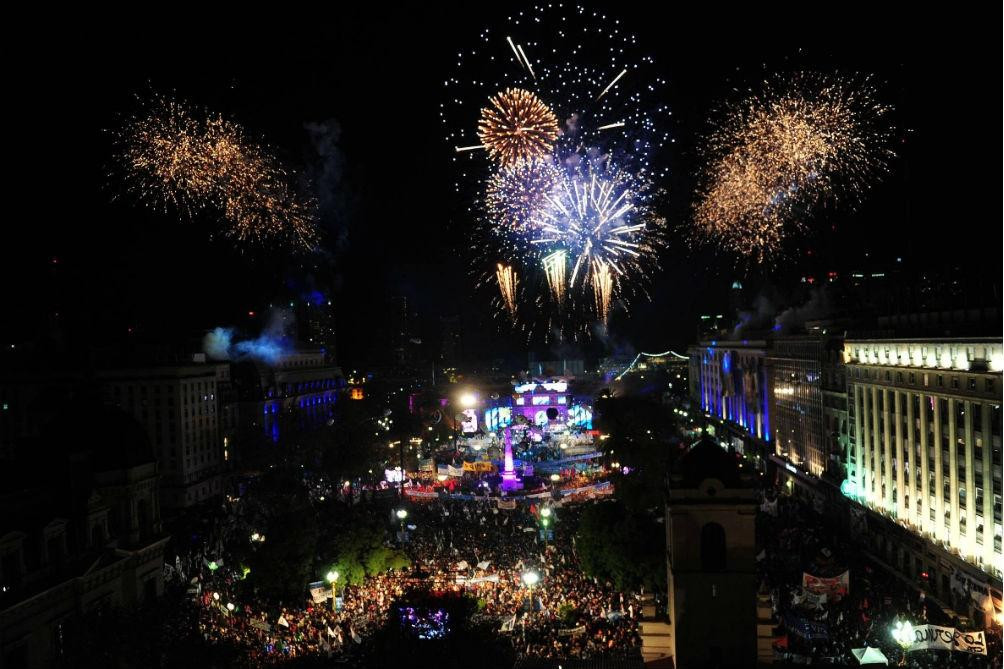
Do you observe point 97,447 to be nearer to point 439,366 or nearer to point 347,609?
point 347,609

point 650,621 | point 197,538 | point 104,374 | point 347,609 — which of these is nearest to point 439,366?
point 104,374

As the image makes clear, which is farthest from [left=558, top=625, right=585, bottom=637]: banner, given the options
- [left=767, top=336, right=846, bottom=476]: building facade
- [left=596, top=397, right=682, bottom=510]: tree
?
[left=767, top=336, right=846, bottom=476]: building facade

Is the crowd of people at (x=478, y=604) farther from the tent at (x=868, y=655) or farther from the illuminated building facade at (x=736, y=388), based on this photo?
the illuminated building facade at (x=736, y=388)

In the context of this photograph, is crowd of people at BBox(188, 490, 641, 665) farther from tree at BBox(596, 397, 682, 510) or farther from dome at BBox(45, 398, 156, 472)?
dome at BBox(45, 398, 156, 472)

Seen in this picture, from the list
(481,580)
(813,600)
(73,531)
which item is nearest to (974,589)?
(813,600)

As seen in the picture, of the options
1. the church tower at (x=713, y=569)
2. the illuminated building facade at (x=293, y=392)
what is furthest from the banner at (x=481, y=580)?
the illuminated building facade at (x=293, y=392)

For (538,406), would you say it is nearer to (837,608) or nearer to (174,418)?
(174,418)

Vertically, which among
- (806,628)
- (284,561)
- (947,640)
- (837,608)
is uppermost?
(284,561)
